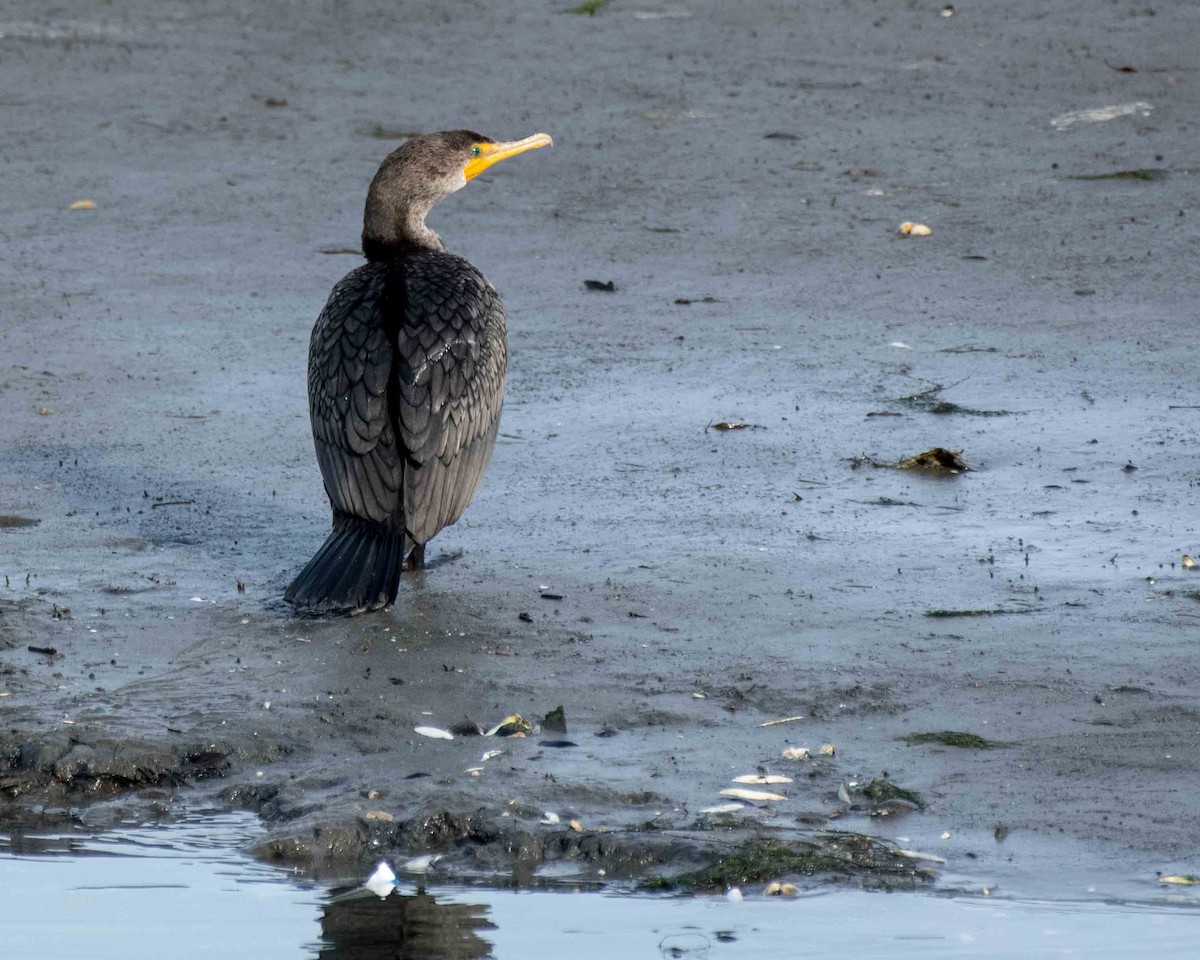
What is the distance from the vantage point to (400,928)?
3.92m

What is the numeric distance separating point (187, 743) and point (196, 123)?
8.23m

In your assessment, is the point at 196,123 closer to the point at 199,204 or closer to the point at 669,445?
the point at 199,204

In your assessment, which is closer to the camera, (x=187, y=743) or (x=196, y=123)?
(x=187, y=743)

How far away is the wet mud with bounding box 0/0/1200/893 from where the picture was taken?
454cm

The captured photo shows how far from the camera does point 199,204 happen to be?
35.2 feet

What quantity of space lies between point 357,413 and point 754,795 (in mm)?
2004

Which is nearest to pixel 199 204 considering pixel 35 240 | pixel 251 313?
pixel 35 240

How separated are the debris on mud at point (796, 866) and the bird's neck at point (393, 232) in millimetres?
3232

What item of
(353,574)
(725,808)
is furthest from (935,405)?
(725,808)

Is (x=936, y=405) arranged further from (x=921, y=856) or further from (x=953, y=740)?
(x=921, y=856)

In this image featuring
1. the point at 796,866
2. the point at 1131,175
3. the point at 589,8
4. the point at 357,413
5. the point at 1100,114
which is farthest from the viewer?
the point at 589,8

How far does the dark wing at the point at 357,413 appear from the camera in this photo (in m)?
5.75

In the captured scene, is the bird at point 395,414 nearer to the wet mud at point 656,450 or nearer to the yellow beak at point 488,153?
the wet mud at point 656,450

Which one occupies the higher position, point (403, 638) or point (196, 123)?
point (196, 123)
